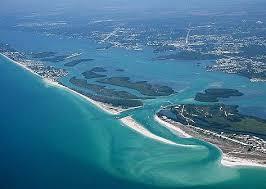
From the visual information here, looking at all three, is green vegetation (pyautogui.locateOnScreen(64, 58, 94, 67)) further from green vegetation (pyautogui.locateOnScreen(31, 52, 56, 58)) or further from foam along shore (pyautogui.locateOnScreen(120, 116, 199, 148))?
foam along shore (pyautogui.locateOnScreen(120, 116, 199, 148))

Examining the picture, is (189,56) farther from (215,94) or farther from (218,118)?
(218,118)

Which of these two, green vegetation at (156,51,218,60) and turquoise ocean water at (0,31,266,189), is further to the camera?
green vegetation at (156,51,218,60)

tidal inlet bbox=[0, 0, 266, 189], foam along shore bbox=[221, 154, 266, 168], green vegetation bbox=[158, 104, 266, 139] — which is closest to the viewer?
tidal inlet bbox=[0, 0, 266, 189]

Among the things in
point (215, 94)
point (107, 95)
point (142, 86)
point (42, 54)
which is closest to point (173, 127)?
point (215, 94)

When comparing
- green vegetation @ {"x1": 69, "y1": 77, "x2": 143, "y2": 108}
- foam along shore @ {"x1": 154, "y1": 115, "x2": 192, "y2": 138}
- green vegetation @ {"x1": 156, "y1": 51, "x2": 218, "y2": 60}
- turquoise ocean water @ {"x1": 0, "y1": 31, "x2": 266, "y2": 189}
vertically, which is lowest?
turquoise ocean water @ {"x1": 0, "y1": 31, "x2": 266, "y2": 189}

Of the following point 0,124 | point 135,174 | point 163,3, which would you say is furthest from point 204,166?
point 163,3

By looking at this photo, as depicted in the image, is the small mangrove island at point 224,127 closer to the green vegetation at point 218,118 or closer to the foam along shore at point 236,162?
the green vegetation at point 218,118

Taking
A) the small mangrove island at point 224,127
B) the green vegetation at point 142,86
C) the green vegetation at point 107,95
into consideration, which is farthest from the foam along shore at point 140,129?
the green vegetation at point 142,86

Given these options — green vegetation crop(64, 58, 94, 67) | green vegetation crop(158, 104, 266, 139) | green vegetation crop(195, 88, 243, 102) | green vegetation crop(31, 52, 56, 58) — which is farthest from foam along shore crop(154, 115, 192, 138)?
green vegetation crop(31, 52, 56, 58)

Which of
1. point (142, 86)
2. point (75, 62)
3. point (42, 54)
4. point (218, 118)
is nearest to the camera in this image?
point (218, 118)
